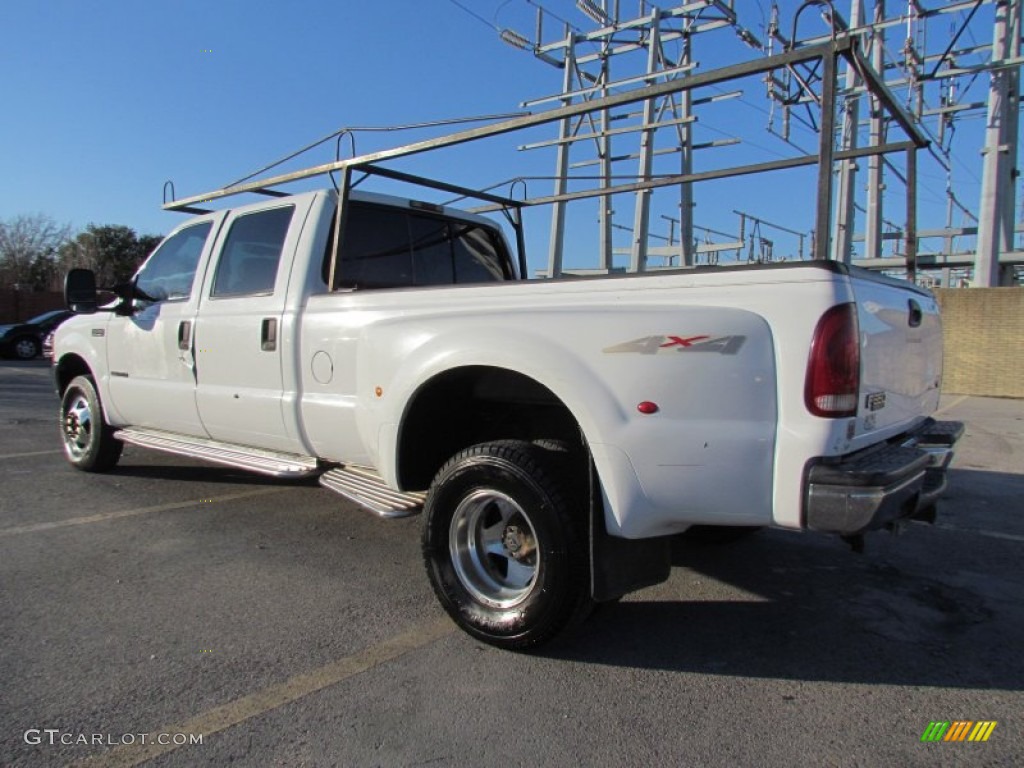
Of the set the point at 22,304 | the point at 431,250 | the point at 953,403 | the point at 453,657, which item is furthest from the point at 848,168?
the point at 22,304

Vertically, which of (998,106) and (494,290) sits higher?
(998,106)

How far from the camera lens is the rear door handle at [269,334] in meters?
4.35

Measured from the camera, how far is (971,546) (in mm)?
4711

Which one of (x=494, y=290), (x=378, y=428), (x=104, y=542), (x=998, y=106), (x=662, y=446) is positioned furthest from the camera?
(x=998, y=106)

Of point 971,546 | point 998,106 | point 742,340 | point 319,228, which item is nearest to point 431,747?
point 742,340

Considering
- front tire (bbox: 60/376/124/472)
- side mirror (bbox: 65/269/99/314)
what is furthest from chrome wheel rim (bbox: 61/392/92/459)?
side mirror (bbox: 65/269/99/314)

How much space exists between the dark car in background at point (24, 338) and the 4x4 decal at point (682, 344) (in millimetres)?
22509

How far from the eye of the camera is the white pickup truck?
2.51 metres

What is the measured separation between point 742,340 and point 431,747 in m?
1.76

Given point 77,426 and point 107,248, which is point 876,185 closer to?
point 77,426

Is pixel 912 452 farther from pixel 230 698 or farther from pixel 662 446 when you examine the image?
pixel 230 698

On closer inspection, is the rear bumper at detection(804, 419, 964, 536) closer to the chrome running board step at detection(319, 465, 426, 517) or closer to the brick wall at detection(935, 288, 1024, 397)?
the chrome running board step at detection(319, 465, 426, 517)

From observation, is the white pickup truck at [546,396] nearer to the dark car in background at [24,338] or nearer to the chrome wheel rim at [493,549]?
the chrome wheel rim at [493,549]

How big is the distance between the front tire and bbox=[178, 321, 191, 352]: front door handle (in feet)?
5.07
